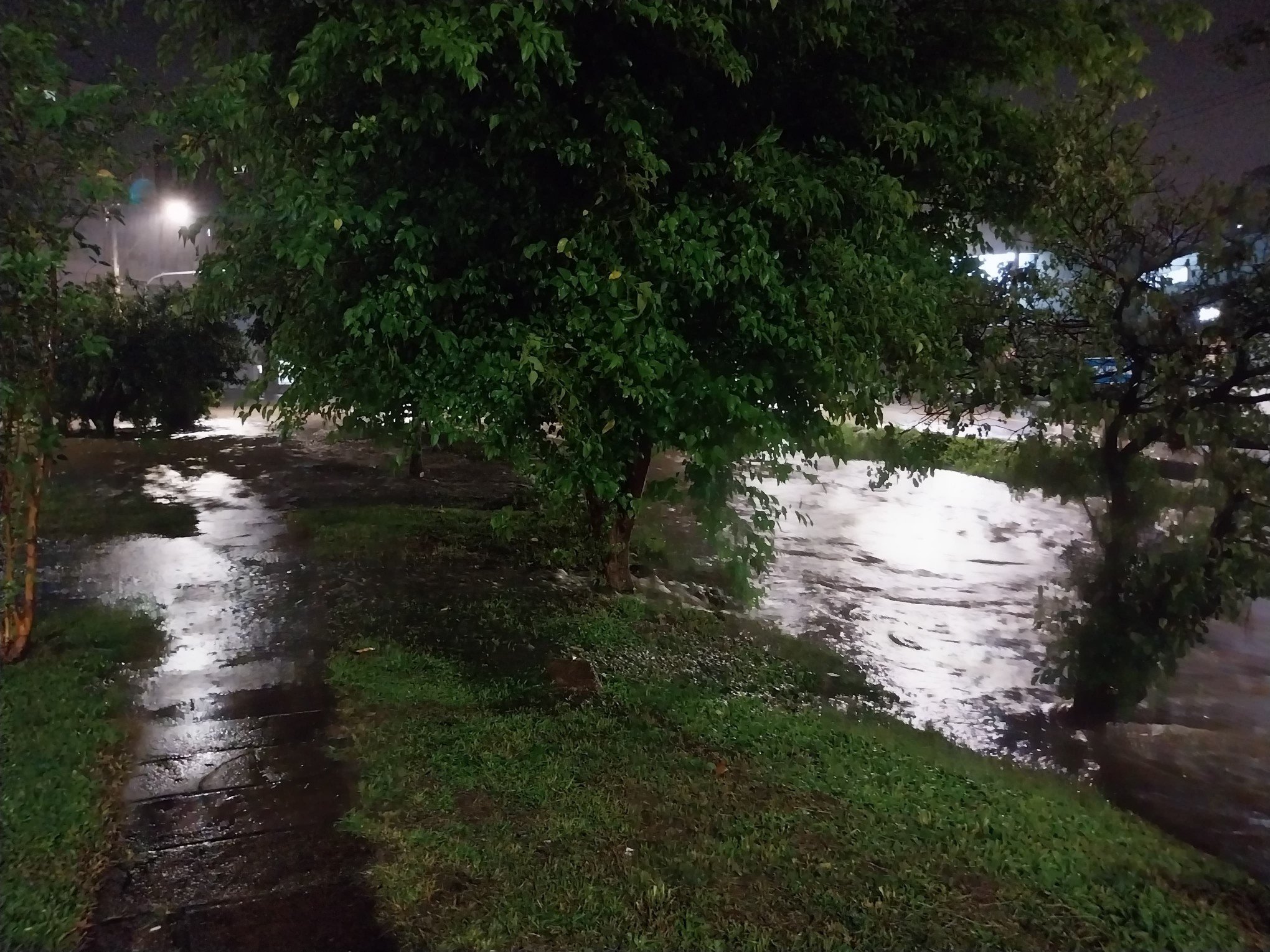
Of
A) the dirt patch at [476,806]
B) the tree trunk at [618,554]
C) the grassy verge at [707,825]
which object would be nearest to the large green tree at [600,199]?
the grassy verge at [707,825]

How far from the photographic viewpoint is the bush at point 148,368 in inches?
592

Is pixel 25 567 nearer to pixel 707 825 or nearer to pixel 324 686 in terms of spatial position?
pixel 324 686

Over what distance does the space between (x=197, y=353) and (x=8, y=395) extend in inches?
476

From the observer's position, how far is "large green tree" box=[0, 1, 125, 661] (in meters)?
4.58

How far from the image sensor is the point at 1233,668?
7.98 meters

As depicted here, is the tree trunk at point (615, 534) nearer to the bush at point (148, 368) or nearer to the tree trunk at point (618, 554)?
the tree trunk at point (618, 554)

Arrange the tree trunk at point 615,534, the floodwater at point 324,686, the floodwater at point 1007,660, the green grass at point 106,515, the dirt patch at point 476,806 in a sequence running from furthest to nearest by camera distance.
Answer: the green grass at point 106,515 → the tree trunk at point 615,534 → the floodwater at point 1007,660 → the dirt patch at point 476,806 → the floodwater at point 324,686

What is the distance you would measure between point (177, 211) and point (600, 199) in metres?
14.7

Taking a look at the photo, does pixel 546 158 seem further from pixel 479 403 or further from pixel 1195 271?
pixel 1195 271

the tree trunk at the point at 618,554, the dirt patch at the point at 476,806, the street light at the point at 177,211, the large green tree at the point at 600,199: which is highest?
the street light at the point at 177,211

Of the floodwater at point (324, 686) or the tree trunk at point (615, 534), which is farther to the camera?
the tree trunk at point (615, 534)

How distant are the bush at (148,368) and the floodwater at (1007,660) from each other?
1002cm

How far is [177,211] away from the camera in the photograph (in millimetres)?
16734

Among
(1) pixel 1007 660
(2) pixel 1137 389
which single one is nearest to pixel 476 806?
(2) pixel 1137 389
